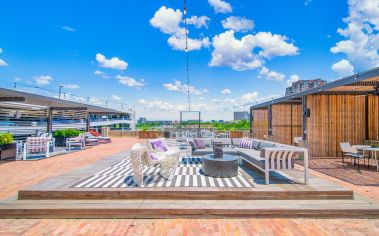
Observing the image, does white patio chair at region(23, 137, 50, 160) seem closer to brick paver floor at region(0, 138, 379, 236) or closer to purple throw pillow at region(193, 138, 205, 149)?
brick paver floor at region(0, 138, 379, 236)

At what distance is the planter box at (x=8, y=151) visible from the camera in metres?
7.35

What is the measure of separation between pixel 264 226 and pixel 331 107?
24.9 feet

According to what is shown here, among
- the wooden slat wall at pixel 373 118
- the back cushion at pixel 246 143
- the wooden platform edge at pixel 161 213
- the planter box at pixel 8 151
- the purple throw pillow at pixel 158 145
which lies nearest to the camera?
the wooden platform edge at pixel 161 213

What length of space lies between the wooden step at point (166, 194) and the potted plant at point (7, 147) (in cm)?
550

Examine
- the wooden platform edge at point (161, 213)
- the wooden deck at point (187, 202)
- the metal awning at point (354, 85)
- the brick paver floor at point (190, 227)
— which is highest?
the metal awning at point (354, 85)

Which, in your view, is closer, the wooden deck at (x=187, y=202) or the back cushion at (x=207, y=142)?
the wooden deck at (x=187, y=202)

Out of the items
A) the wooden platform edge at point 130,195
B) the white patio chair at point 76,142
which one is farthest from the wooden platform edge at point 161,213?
the white patio chair at point 76,142

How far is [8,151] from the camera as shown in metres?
7.57

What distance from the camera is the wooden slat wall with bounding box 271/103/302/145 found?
11.1 metres

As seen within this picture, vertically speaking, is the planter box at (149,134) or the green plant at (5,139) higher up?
the green plant at (5,139)

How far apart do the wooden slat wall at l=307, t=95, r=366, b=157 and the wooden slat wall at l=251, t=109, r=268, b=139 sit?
184 inches

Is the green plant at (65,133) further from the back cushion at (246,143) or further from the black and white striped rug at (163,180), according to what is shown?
the back cushion at (246,143)

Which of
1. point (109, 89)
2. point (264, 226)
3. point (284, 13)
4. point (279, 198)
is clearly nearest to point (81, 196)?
point (264, 226)

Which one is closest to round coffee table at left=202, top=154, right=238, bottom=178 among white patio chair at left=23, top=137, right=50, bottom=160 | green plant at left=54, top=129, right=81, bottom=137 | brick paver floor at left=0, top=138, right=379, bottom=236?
brick paver floor at left=0, top=138, right=379, bottom=236
